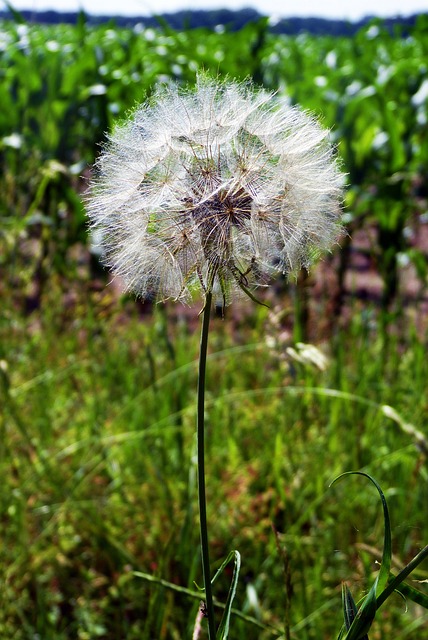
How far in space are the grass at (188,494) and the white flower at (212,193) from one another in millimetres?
860

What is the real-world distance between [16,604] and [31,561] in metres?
0.20

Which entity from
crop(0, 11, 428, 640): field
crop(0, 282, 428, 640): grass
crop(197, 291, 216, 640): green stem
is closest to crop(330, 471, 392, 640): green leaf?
crop(197, 291, 216, 640): green stem

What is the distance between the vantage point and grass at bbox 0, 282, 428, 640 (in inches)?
80.7

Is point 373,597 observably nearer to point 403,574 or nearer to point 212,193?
point 403,574

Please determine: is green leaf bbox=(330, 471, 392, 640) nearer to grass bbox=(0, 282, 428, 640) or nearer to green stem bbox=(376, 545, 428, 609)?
green stem bbox=(376, 545, 428, 609)

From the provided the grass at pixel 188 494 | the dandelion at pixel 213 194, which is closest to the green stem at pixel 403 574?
the dandelion at pixel 213 194

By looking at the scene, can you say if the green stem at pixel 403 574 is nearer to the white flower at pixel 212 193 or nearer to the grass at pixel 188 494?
the white flower at pixel 212 193

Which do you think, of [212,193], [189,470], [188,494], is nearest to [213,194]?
A: [212,193]

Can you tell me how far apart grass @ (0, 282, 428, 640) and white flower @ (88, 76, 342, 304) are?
2.82 ft

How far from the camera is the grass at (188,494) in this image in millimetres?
2049

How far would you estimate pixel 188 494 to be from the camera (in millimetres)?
2000

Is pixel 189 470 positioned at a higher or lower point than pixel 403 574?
lower

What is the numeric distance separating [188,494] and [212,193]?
121 centimetres

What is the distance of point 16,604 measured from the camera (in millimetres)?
2061
